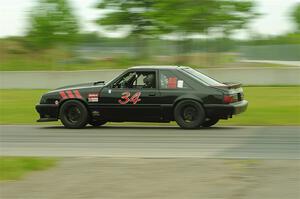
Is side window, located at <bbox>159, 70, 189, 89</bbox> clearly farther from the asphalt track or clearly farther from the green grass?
the green grass

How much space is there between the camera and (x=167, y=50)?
37.0 metres

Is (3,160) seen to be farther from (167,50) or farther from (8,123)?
(167,50)

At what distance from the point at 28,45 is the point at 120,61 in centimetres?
1236

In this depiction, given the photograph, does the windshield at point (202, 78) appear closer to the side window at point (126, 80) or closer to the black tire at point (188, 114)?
the black tire at point (188, 114)

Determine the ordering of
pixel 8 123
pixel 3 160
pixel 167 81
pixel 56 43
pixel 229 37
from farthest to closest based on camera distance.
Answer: pixel 56 43
pixel 229 37
pixel 8 123
pixel 167 81
pixel 3 160

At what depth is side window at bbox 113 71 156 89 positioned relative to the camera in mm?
15305

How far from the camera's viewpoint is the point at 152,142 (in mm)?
12406

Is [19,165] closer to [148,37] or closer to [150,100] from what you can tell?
[150,100]

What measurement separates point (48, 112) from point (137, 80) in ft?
7.13

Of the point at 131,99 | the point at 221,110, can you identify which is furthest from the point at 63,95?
the point at 221,110

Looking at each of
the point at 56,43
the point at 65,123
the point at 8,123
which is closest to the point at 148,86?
the point at 65,123

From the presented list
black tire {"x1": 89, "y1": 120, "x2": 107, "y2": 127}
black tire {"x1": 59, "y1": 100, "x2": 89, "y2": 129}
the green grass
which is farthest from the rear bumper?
the green grass

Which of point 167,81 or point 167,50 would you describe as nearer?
point 167,81

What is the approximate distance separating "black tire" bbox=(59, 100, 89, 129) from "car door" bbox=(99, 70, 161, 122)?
415 mm
